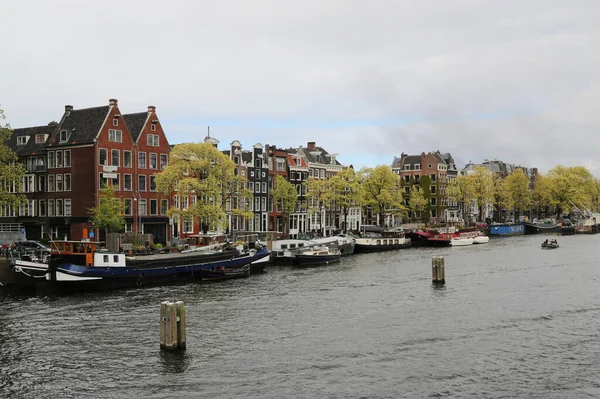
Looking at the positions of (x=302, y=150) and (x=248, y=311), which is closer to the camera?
(x=248, y=311)

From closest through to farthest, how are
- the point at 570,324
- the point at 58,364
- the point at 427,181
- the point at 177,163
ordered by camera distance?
1. the point at 58,364
2. the point at 570,324
3. the point at 177,163
4. the point at 427,181

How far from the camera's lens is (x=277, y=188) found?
4692 inches

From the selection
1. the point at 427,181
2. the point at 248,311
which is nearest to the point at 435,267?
the point at 248,311

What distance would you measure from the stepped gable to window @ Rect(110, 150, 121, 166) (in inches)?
449

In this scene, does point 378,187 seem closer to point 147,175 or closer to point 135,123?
point 147,175

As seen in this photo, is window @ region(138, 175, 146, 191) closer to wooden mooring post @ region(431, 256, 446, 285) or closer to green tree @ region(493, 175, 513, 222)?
wooden mooring post @ region(431, 256, 446, 285)

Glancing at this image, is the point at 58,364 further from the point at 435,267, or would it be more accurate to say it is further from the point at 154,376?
the point at 435,267

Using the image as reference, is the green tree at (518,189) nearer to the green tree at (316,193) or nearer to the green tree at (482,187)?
the green tree at (482,187)

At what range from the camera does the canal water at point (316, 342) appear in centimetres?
3072

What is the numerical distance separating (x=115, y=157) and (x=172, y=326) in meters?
59.4

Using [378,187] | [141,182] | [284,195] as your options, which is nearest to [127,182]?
[141,182]

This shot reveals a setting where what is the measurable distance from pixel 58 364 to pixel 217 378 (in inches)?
375

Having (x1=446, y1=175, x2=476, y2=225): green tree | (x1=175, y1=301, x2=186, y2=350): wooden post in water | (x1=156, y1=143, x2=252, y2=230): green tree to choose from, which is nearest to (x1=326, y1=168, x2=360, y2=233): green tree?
(x1=156, y1=143, x2=252, y2=230): green tree

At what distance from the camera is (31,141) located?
9644cm
